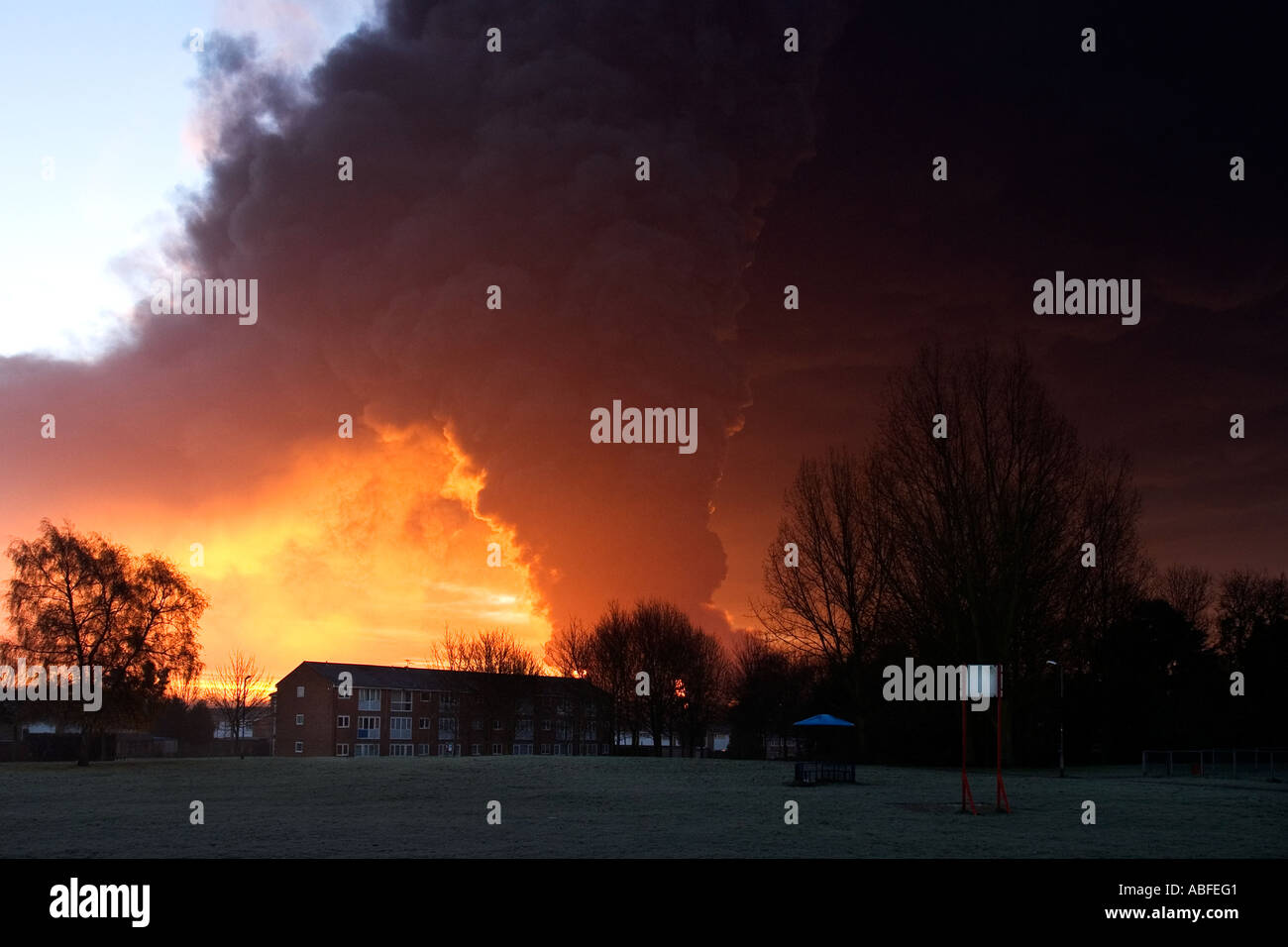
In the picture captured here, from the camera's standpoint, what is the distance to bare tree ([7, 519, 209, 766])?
60.6 meters

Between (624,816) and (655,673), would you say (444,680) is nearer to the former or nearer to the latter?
(655,673)

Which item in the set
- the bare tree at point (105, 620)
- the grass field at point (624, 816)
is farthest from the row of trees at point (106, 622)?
the grass field at point (624, 816)

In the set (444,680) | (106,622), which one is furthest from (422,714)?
(106,622)

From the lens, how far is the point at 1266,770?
47.1 meters

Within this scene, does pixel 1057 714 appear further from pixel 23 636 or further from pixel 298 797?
pixel 23 636

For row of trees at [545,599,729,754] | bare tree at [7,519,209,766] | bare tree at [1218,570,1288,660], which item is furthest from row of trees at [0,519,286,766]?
bare tree at [1218,570,1288,660]

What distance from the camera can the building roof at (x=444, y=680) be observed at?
114688 mm

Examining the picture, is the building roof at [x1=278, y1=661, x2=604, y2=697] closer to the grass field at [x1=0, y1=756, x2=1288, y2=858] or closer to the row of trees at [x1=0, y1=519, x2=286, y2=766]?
the row of trees at [x1=0, y1=519, x2=286, y2=766]

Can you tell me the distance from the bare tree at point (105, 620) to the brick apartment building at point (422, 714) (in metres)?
50.7

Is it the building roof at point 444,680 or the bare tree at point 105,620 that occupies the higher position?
the bare tree at point 105,620

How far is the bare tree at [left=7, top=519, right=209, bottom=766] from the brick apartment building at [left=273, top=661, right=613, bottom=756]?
50.7 metres

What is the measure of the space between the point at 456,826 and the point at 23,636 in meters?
46.9

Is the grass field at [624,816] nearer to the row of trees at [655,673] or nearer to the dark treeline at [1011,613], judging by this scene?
the dark treeline at [1011,613]
